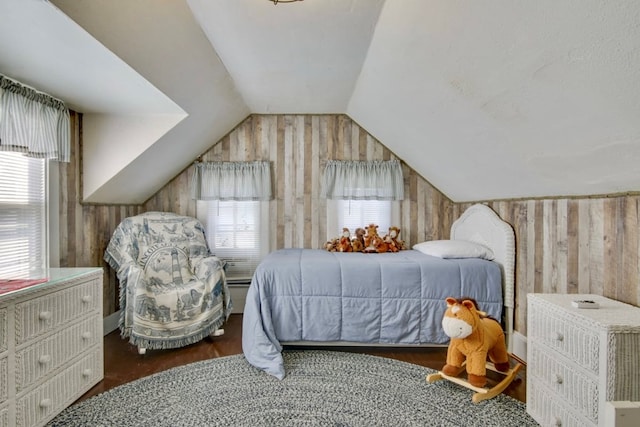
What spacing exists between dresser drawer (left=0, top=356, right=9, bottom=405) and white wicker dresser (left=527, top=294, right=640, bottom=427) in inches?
102

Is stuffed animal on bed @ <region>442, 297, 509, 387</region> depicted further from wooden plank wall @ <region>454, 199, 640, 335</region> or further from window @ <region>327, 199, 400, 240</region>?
window @ <region>327, 199, 400, 240</region>

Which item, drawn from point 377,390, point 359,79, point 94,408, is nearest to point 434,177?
point 359,79

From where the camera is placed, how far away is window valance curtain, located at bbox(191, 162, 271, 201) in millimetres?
3707

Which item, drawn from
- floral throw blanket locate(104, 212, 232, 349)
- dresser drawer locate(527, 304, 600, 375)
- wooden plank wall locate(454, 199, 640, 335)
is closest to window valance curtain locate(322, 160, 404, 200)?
wooden plank wall locate(454, 199, 640, 335)

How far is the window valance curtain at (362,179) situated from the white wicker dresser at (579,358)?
216 centimetres

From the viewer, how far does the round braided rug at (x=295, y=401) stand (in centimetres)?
174

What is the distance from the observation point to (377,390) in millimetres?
2020

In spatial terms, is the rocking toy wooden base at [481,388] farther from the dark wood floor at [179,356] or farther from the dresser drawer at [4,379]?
the dresser drawer at [4,379]

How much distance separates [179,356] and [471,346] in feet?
6.99

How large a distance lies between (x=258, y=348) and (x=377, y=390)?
868mm

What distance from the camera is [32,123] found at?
2.13 meters

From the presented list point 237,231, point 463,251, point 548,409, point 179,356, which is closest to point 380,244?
point 463,251

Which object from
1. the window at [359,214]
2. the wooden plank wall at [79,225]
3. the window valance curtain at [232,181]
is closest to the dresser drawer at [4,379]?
the wooden plank wall at [79,225]

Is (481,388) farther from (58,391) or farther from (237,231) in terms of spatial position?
(237,231)
